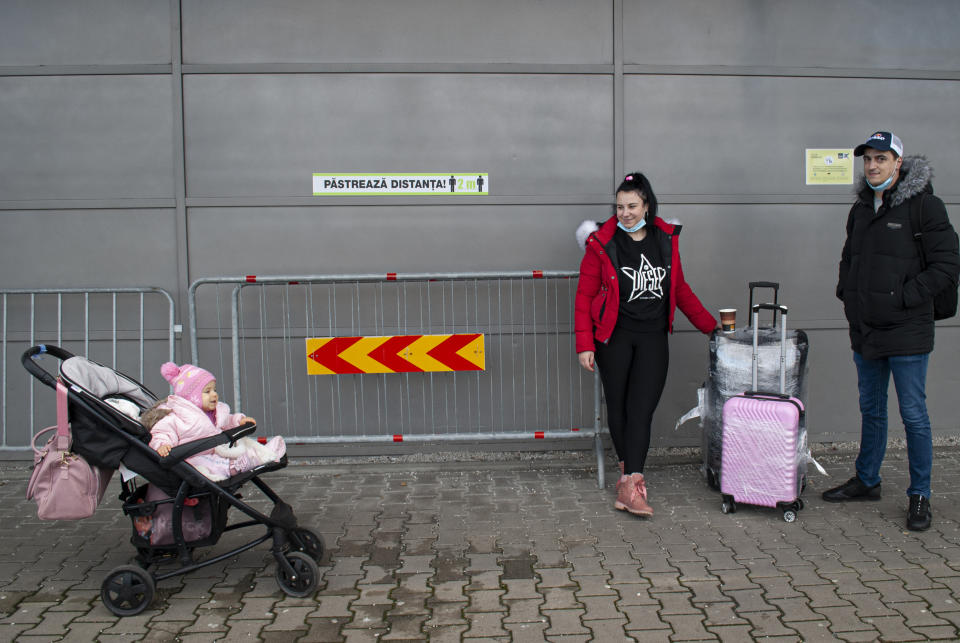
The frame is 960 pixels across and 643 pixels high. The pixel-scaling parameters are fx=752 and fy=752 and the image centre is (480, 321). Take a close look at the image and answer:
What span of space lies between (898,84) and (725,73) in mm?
1400

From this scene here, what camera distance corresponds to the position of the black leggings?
468 cm

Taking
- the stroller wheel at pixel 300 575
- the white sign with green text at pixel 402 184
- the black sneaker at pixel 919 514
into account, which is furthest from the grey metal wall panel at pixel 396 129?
the stroller wheel at pixel 300 575

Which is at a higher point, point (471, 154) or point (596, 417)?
point (471, 154)

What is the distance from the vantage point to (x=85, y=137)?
5.58 m

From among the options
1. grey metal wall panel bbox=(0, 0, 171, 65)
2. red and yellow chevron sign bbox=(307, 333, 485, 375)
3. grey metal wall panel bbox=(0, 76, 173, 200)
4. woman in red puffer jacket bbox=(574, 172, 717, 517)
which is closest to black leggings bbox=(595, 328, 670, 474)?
woman in red puffer jacket bbox=(574, 172, 717, 517)

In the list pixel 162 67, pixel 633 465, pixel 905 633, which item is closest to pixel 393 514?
pixel 633 465

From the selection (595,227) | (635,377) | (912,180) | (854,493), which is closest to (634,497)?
(635,377)

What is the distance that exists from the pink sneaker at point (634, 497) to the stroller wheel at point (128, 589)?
8.53 feet

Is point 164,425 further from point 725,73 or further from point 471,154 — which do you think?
point 725,73

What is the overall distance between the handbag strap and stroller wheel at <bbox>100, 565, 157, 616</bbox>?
598 millimetres

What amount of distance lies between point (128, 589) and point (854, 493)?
13.4 feet

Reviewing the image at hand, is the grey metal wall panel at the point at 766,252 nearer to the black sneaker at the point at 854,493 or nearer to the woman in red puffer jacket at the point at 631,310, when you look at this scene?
the woman in red puffer jacket at the point at 631,310

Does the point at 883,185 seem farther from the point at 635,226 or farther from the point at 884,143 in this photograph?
the point at 635,226

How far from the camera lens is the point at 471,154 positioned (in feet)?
18.6
